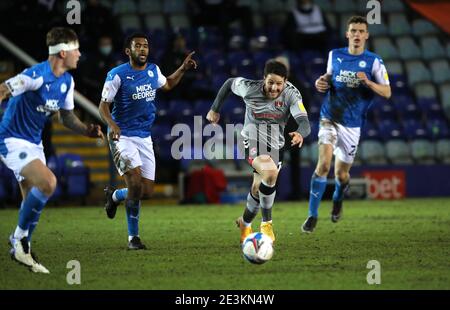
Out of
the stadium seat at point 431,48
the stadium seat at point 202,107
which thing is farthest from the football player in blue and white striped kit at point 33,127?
the stadium seat at point 431,48

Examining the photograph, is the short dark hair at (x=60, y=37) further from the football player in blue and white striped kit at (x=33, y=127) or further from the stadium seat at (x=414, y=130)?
the stadium seat at (x=414, y=130)

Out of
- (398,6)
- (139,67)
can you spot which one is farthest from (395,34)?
(139,67)

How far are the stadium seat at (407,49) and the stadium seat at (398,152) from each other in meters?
2.96

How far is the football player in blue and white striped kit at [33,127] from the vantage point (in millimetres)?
8383

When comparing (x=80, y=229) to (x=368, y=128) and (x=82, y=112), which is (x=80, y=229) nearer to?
(x=82, y=112)

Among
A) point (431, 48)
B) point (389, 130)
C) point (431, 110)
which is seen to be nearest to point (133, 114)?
point (389, 130)

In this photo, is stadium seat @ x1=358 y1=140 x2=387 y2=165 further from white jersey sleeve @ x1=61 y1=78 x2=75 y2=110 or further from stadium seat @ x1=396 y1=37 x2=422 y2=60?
white jersey sleeve @ x1=61 y1=78 x2=75 y2=110

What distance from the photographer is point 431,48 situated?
23.4 metres

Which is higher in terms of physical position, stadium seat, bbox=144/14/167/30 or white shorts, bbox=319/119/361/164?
stadium seat, bbox=144/14/167/30

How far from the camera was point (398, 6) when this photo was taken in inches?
956

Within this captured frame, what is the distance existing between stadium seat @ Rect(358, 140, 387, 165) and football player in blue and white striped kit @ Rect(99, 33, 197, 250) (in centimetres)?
1071

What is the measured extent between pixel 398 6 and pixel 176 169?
849 cm

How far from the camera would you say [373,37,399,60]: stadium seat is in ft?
74.6

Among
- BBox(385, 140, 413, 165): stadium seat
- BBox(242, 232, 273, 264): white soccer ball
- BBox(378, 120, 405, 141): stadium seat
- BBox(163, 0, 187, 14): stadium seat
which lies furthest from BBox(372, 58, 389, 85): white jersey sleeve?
BBox(163, 0, 187, 14): stadium seat
